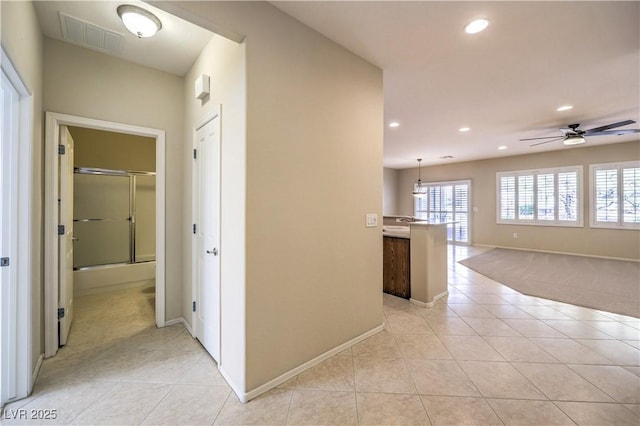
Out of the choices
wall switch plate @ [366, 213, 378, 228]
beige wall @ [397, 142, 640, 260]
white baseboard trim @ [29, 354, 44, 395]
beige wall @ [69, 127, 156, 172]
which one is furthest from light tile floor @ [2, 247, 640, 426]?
beige wall @ [397, 142, 640, 260]

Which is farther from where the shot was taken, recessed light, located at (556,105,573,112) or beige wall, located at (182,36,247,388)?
Result: recessed light, located at (556,105,573,112)

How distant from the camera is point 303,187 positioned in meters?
2.08

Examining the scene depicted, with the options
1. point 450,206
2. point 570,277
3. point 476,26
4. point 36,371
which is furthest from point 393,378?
point 450,206

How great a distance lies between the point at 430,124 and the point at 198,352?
4.75 metres

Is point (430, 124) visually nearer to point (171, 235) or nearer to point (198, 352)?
point (171, 235)

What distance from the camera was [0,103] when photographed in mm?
1653

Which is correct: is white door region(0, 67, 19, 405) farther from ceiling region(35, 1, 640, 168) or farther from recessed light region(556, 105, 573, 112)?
recessed light region(556, 105, 573, 112)

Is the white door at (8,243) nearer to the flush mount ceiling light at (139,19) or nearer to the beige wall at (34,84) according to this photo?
the beige wall at (34,84)

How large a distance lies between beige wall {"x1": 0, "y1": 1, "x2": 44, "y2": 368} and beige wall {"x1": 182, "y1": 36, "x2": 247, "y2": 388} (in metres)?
1.11

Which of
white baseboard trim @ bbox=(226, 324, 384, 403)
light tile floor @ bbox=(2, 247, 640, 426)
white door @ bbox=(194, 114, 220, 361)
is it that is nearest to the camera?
light tile floor @ bbox=(2, 247, 640, 426)

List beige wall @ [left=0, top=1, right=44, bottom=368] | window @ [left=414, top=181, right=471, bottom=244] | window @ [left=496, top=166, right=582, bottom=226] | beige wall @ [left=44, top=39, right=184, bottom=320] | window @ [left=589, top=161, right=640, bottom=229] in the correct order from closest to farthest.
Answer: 1. beige wall @ [left=0, top=1, right=44, bottom=368]
2. beige wall @ [left=44, top=39, right=184, bottom=320]
3. window @ [left=589, top=161, right=640, bottom=229]
4. window @ [left=496, top=166, right=582, bottom=226]
5. window @ [left=414, top=181, right=471, bottom=244]

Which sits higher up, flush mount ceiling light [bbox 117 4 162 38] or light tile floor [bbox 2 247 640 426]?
flush mount ceiling light [bbox 117 4 162 38]

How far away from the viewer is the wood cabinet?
3686mm

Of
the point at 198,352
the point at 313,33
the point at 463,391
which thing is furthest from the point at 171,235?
the point at 463,391
